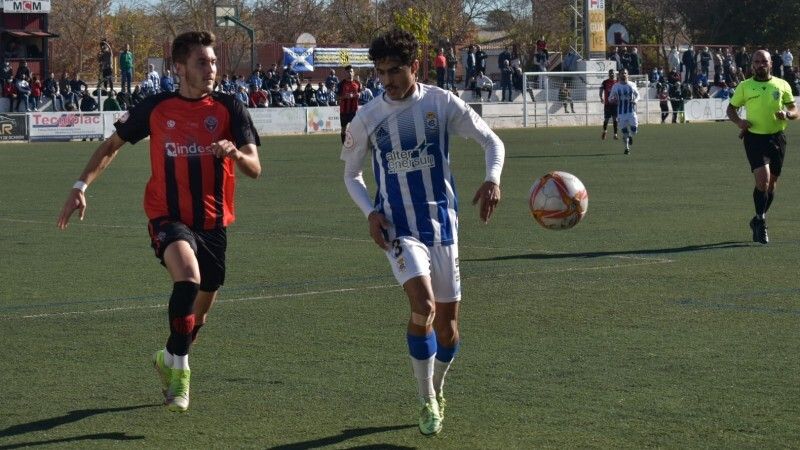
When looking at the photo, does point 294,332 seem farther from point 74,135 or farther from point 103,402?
point 74,135

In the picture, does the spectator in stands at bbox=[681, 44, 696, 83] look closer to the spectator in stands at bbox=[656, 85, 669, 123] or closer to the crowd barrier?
the crowd barrier

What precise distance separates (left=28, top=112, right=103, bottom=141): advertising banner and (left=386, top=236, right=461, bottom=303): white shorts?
1444 inches

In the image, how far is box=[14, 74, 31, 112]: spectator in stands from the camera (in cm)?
4295

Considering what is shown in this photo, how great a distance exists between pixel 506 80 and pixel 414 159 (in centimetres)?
4553

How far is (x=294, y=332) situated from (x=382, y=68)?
304 cm

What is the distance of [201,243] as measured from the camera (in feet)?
23.7

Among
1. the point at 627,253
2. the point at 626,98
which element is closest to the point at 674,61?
the point at 626,98

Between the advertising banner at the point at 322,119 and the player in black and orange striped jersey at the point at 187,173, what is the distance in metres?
39.5

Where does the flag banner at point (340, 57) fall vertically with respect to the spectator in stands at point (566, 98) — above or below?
above

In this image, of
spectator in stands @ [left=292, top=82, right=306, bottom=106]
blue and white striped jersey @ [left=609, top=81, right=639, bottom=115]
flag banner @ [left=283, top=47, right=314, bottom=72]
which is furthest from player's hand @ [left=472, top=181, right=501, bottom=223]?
flag banner @ [left=283, top=47, right=314, bottom=72]

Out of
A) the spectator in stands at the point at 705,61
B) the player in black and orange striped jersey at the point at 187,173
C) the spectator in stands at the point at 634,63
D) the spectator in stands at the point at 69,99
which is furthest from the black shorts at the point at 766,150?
the spectator in stands at the point at 705,61

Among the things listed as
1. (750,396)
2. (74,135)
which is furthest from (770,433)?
(74,135)

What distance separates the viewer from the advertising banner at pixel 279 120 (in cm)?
4566

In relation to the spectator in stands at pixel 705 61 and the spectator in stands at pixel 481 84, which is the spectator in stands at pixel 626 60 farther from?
the spectator in stands at pixel 481 84
